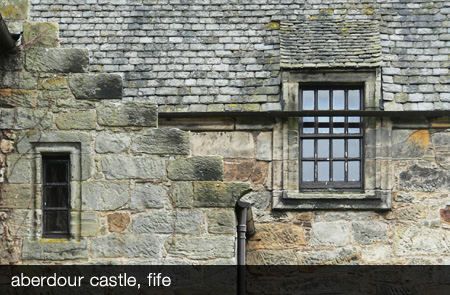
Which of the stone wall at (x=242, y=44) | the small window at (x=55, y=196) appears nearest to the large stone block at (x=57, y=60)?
the small window at (x=55, y=196)

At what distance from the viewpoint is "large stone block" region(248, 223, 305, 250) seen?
9.79 metres

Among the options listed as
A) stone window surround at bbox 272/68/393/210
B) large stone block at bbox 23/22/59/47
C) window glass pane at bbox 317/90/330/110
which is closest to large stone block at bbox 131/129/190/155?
large stone block at bbox 23/22/59/47

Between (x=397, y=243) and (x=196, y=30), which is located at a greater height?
(x=196, y=30)

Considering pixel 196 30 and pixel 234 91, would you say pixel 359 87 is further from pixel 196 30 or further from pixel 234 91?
pixel 196 30

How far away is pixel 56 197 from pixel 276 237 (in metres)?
3.85

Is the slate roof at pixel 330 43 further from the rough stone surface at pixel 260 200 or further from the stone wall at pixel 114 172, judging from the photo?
the stone wall at pixel 114 172

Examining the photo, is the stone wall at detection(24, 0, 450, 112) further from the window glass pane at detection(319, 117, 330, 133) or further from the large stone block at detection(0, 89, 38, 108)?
the large stone block at detection(0, 89, 38, 108)

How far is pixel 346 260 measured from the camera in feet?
31.8

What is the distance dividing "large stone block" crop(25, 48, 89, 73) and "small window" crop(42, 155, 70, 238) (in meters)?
0.75

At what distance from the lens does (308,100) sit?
10.1 meters

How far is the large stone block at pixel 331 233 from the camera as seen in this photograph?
9.72 m

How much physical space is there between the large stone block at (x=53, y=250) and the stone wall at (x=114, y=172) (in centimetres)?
5

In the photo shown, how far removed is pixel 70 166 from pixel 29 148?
375 mm

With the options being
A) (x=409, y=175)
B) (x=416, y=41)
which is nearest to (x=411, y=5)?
(x=416, y=41)
